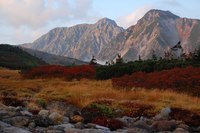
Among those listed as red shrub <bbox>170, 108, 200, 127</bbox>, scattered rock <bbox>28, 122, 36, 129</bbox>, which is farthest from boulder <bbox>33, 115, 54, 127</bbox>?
red shrub <bbox>170, 108, 200, 127</bbox>

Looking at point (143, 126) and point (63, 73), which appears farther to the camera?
point (63, 73)

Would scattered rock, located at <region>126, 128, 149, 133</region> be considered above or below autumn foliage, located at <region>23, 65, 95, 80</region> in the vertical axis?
below

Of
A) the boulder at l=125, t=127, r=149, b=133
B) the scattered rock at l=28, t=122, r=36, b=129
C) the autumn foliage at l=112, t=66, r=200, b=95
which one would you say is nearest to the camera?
the scattered rock at l=28, t=122, r=36, b=129

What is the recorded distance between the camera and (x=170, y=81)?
109 feet

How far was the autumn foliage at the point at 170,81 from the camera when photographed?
31.6 m

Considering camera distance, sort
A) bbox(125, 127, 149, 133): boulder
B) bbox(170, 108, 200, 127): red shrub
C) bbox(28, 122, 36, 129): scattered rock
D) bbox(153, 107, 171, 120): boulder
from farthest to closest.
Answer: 1. bbox(153, 107, 171, 120): boulder
2. bbox(170, 108, 200, 127): red shrub
3. bbox(125, 127, 149, 133): boulder
4. bbox(28, 122, 36, 129): scattered rock

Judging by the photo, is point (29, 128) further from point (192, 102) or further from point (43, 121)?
point (192, 102)

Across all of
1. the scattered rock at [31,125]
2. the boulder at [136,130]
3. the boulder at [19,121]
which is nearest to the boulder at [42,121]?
the scattered rock at [31,125]

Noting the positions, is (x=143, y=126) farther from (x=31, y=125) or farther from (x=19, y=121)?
(x=19, y=121)

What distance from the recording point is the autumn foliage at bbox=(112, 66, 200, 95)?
31.6 m

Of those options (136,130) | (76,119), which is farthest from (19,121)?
(136,130)

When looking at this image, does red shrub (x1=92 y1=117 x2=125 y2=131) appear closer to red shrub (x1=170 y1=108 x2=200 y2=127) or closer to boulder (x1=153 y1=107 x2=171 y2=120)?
boulder (x1=153 y1=107 x2=171 y2=120)

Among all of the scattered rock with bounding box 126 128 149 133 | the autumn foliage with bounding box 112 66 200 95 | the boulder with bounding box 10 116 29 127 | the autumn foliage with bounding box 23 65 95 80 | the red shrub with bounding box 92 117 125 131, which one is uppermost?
the autumn foliage with bounding box 23 65 95 80

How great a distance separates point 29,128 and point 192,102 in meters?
14.8
